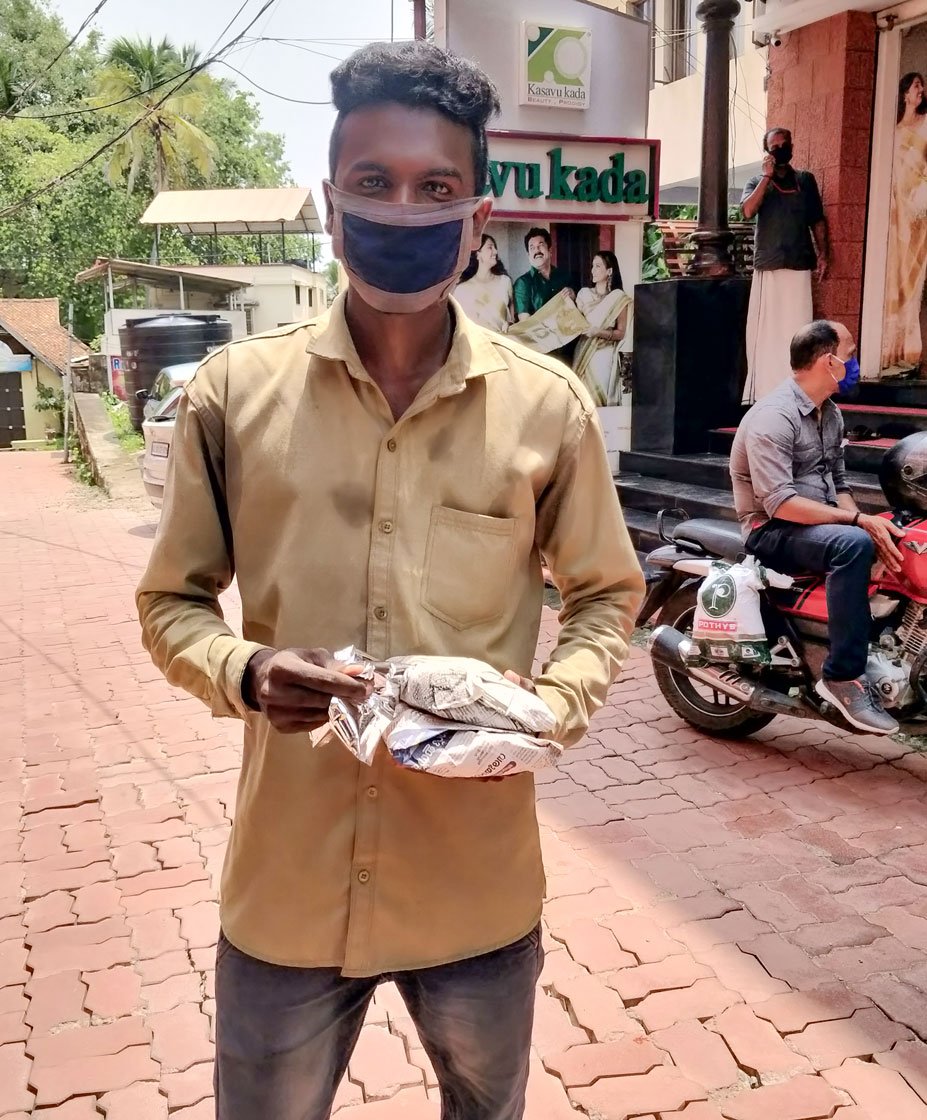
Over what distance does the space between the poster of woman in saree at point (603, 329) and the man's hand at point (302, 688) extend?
24.3 ft

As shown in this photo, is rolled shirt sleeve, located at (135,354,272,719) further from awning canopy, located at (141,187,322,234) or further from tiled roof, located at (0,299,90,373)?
tiled roof, located at (0,299,90,373)

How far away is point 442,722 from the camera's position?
134cm

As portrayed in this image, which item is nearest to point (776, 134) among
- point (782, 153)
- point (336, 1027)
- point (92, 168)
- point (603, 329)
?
point (782, 153)

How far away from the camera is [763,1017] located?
2.86 m

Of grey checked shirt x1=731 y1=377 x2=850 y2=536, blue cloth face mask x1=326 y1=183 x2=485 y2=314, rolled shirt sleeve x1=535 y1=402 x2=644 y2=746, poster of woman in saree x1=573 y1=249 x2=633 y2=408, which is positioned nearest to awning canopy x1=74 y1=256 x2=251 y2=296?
poster of woman in saree x1=573 y1=249 x2=633 y2=408

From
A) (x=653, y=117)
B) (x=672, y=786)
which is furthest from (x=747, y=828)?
(x=653, y=117)

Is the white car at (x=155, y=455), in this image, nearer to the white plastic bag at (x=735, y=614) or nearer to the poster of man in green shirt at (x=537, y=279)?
the poster of man in green shirt at (x=537, y=279)

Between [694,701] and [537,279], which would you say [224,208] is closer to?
[537,279]

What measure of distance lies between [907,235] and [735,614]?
5159mm

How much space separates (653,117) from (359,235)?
55.9 ft

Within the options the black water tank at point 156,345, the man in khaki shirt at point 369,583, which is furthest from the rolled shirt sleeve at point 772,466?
the black water tank at point 156,345

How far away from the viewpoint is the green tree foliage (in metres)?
33.6

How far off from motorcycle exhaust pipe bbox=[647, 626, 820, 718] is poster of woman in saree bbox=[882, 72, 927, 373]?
188 inches

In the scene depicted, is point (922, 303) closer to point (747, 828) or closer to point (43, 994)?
point (747, 828)
